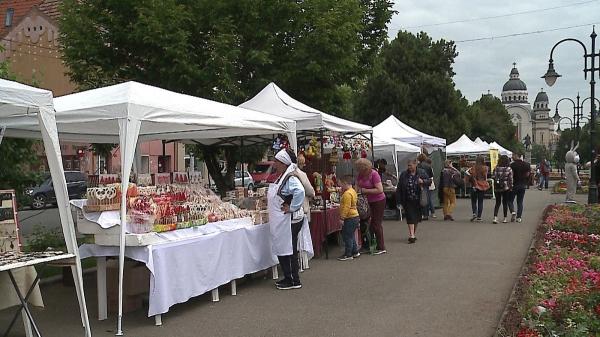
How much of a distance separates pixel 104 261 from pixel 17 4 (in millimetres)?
37277

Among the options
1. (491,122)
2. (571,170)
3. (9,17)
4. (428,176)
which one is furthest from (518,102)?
(428,176)

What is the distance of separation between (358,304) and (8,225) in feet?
13.1

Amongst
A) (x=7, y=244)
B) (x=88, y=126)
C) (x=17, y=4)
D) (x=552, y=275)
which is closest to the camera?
(x=7, y=244)

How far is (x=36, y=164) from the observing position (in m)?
11.3

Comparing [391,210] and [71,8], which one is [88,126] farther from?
[391,210]

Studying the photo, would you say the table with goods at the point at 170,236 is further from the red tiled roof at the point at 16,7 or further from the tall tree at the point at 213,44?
the red tiled roof at the point at 16,7

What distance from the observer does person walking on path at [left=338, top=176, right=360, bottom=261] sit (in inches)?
401

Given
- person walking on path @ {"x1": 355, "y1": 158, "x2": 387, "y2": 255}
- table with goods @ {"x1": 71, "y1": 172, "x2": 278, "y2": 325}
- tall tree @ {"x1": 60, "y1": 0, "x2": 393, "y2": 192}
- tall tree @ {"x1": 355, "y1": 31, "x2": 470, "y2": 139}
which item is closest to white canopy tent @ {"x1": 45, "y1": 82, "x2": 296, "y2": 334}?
table with goods @ {"x1": 71, "y1": 172, "x2": 278, "y2": 325}

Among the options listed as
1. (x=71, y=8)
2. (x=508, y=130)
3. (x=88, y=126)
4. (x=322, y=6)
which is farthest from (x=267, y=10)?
(x=508, y=130)

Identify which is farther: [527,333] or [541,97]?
[541,97]

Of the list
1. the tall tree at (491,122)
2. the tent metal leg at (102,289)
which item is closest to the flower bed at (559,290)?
the tent metal leg at (102,289)

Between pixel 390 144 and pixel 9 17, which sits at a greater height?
pixel 9 17

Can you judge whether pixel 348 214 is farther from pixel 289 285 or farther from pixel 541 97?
pixel 541 97

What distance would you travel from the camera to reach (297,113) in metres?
10.6
